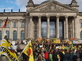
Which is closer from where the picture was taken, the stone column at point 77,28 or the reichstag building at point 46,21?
the reichstag building at point 46,21

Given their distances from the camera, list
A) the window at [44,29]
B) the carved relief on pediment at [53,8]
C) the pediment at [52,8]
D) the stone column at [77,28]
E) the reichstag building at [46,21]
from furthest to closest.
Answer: the window at [44,29], the stone column at [77,28], the carved relief on pediment at [53,8], the pediment at [52,8], the reichstag building at [46,21]

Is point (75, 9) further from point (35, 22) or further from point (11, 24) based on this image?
point (11, 24)

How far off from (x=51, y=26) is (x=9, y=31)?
614 inches

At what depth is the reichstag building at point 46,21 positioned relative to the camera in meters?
54.7

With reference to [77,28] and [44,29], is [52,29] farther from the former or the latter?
[77,28]

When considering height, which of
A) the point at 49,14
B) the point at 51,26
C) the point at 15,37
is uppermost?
the point at 49,14

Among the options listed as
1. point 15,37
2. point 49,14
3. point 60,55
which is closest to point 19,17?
point 15,37

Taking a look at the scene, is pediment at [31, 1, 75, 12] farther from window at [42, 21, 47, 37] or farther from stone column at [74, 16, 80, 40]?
window at [42, 21, 47, 37]

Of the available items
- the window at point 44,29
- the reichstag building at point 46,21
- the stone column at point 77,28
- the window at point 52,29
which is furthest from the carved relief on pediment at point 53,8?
the window at point 52,29

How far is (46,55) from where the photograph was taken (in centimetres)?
1831

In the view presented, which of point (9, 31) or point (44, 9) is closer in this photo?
point (44, 9)

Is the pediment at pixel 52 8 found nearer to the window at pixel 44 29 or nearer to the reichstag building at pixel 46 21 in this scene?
the reichstag building at pixel 46 21

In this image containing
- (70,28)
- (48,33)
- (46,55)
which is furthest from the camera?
(70,28)

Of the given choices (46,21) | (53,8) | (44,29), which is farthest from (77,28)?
(44,29)
